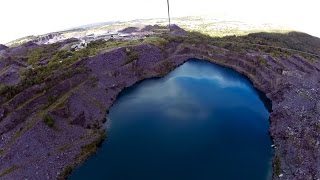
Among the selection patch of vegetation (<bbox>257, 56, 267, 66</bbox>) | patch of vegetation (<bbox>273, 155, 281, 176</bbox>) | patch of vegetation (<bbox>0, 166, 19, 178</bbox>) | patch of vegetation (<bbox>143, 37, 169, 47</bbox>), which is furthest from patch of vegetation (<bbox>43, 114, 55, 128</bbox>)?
patch of vegetation (<bbox>257, 56, 267, 66</bbox>)

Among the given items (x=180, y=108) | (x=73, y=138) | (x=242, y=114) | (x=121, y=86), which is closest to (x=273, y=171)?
(x=242, y=114)

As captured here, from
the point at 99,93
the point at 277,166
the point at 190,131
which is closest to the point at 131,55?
the point at 99,93

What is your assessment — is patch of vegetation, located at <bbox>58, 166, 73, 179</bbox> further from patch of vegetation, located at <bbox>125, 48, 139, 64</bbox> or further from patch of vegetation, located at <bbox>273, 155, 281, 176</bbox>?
patch of vegetation, located at <bbox>125, 48, 139, 64</bbox>

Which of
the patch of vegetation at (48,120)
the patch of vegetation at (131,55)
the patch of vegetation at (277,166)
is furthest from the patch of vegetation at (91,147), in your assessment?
the patch of vegetation at (277,166)

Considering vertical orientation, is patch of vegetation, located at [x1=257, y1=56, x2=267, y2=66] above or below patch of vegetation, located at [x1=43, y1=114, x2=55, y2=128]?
above

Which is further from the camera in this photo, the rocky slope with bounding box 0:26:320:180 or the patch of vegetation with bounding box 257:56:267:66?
the patch of vegetation with bounding box 257:56:267:66

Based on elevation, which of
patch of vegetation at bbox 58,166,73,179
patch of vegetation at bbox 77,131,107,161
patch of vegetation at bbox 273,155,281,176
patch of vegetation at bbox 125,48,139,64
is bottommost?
patch of vegetation at bbox 273,155,281,176
